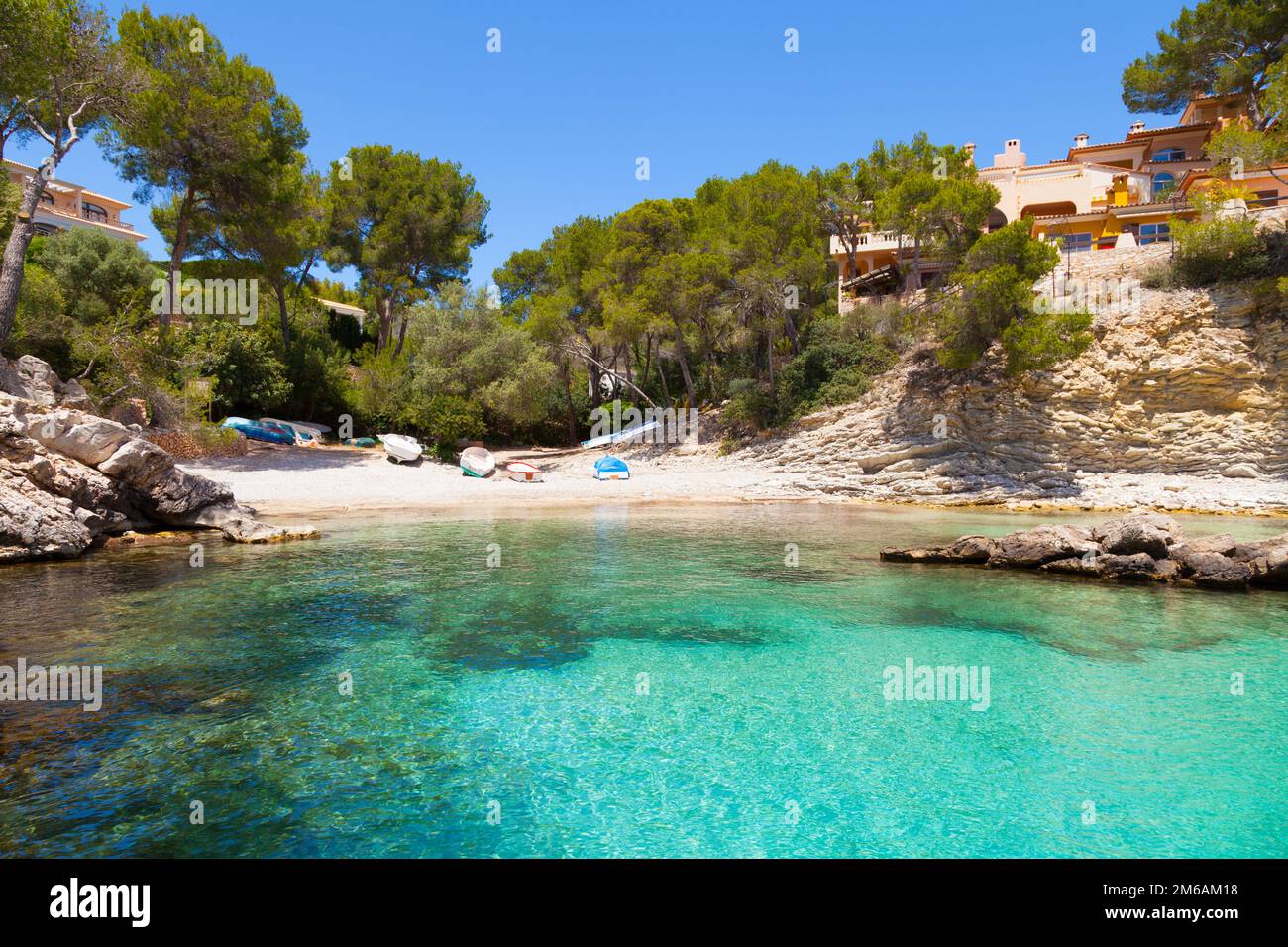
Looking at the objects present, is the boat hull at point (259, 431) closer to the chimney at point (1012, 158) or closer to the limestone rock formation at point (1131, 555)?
the limestone rock formation at point (1131, 555)

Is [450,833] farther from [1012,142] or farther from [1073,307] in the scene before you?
[1012,142]

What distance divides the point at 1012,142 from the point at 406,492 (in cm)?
4296

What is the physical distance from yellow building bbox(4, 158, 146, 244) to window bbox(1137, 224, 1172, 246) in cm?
5298

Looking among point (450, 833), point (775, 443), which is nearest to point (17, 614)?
point (450, 833)

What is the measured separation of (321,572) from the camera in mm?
12773

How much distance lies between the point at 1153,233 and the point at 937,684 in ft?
113

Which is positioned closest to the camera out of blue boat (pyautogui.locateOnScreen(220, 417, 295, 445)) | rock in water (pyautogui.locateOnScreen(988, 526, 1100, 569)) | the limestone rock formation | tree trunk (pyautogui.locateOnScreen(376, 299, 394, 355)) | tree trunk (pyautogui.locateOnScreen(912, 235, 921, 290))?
the limestone rock formation

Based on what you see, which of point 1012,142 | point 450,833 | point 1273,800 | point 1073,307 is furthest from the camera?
point 1012,142

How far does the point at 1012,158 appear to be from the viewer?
42.9 meters

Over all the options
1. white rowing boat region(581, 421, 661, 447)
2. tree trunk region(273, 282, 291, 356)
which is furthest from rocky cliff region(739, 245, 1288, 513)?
tree trunk region(273, 282, 291, 356)

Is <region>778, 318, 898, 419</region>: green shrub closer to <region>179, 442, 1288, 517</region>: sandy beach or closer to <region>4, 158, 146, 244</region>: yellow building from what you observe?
<region>179, 442, 1288, 517</region>: sandy beach

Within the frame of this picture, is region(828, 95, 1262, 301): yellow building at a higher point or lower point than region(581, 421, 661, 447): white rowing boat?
higher

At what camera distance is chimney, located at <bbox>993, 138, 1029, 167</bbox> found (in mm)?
42812
